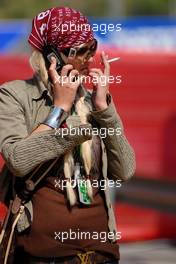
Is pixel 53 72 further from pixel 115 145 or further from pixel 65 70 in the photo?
pixel 115 145

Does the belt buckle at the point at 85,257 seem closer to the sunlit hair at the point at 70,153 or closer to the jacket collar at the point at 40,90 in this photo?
the sunlit hair at the point at 70,153

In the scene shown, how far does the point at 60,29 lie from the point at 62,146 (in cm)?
39

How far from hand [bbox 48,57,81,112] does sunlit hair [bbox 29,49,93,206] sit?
0.07 metres

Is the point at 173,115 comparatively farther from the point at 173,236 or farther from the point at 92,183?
the point at 92,183

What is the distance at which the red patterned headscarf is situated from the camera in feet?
9.55

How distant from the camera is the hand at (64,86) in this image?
2844mm

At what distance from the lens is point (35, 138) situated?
9.14 ft

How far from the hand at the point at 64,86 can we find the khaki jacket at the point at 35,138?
0.13ft

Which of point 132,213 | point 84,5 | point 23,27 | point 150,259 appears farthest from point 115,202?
point 84,5

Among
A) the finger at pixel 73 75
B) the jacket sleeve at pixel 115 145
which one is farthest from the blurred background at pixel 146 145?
the finger at pixel 73 75

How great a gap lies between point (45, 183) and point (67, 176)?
0.25ft

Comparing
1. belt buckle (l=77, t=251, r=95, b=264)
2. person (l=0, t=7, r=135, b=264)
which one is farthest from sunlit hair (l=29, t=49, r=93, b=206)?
belt buckle (l=77, t=251, r=95, b=264)

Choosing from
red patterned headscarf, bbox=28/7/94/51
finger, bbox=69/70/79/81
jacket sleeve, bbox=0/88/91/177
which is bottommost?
jacket sleeve, bbox=0/88/91/177

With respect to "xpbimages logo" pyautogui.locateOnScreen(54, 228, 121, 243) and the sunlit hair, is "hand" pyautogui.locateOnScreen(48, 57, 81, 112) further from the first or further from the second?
"xpbimages logo" pyautogui.locateOnScreen(54, 228, 121, 243)
